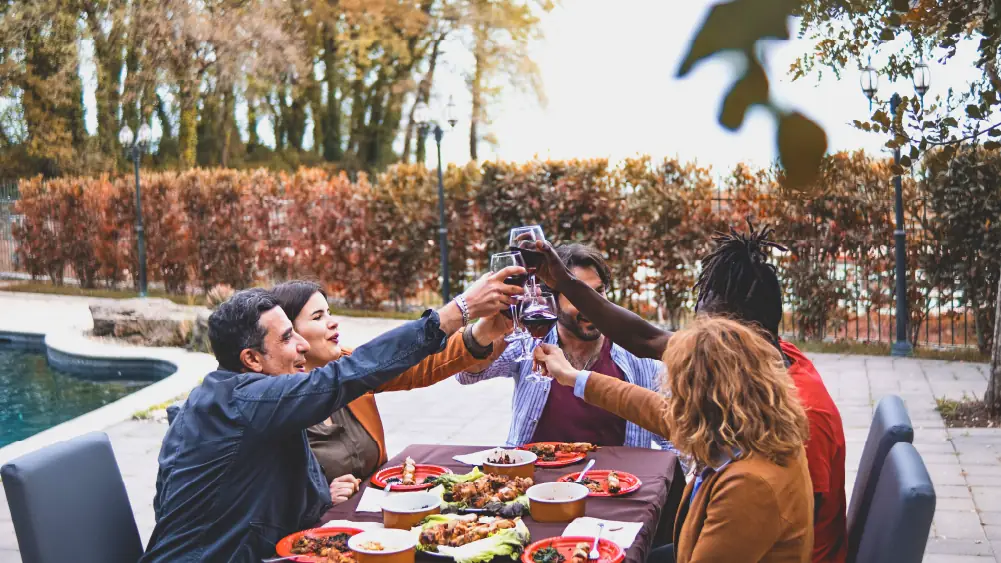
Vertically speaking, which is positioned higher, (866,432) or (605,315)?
(605,315)

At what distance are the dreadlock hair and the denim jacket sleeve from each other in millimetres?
901

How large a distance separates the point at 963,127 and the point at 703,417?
3.41 metres

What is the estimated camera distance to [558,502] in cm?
242

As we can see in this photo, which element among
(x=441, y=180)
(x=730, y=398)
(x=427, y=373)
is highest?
(x=441, y=180)

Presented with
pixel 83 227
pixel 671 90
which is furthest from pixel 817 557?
pixel 83 227

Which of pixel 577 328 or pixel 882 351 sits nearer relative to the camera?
pixel 577 328

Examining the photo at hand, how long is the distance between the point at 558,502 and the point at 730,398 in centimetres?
57

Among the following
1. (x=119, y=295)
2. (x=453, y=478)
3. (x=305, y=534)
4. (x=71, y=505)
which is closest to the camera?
(x=305, y=534)

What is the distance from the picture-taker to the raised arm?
2682 mm

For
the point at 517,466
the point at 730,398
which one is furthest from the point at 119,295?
the point at 730,398

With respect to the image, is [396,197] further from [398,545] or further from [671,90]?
[671,90]

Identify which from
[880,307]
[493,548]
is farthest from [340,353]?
[880,307]

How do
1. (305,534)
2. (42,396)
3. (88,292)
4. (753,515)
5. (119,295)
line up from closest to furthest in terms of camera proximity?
(753,515)
(305,534)
(42,396)
(119,295)
(88,292)

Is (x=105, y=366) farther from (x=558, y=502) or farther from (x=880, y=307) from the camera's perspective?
(x=558, y=502)
